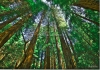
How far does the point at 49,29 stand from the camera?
13.4m

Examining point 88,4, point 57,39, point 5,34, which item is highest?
point 88,4

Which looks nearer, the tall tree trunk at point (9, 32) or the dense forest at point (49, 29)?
the tall tree trunk at point (9, 32)

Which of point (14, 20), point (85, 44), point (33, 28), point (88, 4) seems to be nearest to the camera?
point (88, 4)

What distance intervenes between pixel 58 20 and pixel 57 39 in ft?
8.09

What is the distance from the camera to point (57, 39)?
48.5ft

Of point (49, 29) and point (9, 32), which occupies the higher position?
point (9, 32)

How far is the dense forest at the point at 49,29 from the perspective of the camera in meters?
9.41

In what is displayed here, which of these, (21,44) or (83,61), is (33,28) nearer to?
(21,44)

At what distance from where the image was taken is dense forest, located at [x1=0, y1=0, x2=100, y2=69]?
9.41 m

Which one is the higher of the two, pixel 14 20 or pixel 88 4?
pixel 88 4

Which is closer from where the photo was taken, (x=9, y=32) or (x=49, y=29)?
(x=9, y=32)

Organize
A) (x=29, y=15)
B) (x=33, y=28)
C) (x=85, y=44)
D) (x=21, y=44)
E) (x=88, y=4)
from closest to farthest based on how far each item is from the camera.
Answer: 1. (x=88, y=4)
2. (x=29, y=15)
3. (x=33, y=28)
4. (x=21, y=44)
5. (x=85, y=44)

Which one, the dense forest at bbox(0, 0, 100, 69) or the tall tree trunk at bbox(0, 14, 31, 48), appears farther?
the dense forest at bbox(0, 0, 100, 69)

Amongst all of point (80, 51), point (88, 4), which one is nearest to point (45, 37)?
point (80, 51)
